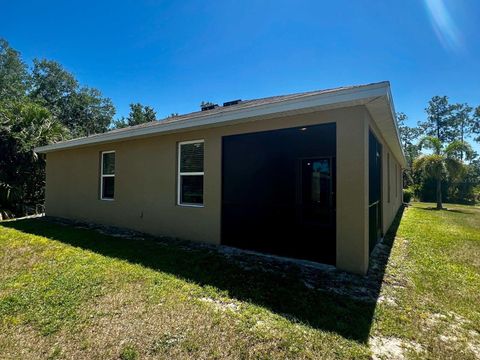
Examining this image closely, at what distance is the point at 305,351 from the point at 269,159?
3.54m

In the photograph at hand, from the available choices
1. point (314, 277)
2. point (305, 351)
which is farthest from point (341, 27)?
point (305, 351)

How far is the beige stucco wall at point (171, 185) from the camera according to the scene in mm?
4000

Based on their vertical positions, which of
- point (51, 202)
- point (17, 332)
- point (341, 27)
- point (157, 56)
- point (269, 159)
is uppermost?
point (157, 56)

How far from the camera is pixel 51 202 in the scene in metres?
9.77

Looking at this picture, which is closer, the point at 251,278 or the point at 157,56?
the point at 251,278

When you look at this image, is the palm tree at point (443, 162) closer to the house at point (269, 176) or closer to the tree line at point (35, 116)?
the house at point (269, 176)

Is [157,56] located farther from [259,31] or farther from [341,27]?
[341,27]

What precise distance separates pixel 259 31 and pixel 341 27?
2314mm

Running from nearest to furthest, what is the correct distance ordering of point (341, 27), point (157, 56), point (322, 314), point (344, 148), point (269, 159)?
1. point (322, 314)
2. point (344, 148)
3. point (269, 159)
4. point (341, 27)
5. point (157, 56)

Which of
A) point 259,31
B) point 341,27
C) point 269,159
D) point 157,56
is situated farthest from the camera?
point 157,56

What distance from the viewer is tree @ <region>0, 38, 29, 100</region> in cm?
2395

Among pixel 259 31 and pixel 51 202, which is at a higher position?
pixel 259 31

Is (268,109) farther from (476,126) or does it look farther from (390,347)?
(476,126)

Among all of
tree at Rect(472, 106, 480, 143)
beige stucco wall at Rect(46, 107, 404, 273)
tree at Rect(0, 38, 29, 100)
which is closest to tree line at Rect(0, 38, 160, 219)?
tree at Rect(0, 38, 29, 100)
